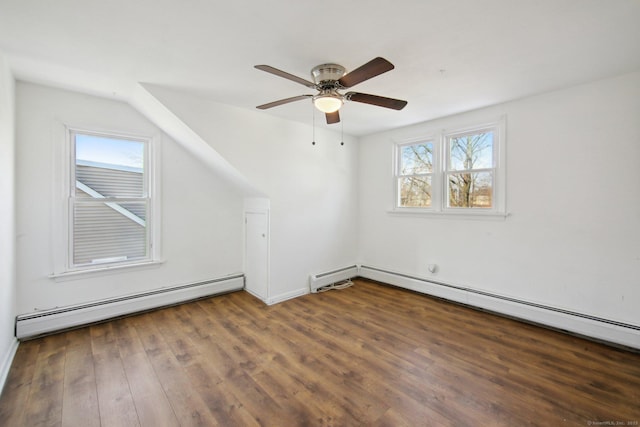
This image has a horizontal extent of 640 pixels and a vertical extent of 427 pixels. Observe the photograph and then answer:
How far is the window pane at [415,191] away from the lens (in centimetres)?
396

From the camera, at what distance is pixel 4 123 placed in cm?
212

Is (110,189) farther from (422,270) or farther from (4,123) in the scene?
(422,270)

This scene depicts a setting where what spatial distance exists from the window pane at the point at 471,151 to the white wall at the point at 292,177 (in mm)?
1624

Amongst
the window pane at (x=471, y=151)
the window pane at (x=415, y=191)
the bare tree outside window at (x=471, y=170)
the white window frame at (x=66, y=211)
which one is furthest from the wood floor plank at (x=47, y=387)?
the window pane at (x=471, y=151)

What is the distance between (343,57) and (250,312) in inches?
115

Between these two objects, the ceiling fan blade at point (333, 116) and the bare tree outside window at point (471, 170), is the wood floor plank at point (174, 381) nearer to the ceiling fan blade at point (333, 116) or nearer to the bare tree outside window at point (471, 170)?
the ceiling fan blade at point (333, 116)

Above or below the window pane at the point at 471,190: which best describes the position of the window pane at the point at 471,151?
above

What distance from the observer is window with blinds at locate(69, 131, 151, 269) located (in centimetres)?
293

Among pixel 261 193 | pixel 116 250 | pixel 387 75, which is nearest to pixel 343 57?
pixel 387 75

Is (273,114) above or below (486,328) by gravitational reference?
above

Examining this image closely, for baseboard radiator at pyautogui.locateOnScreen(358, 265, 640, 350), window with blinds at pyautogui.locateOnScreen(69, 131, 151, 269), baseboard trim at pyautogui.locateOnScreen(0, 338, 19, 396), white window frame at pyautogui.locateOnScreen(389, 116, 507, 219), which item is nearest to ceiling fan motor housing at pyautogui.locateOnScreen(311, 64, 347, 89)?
white window frame at pyautogui.locateOnScreen(389, 116, 507, 219)

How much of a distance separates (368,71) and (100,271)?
345cm

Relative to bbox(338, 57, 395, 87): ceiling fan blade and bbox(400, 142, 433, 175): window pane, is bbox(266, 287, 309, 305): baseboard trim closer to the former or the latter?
bbox(400, 142, 433, 175): window pane

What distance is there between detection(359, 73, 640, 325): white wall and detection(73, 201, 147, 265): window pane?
402 cm
